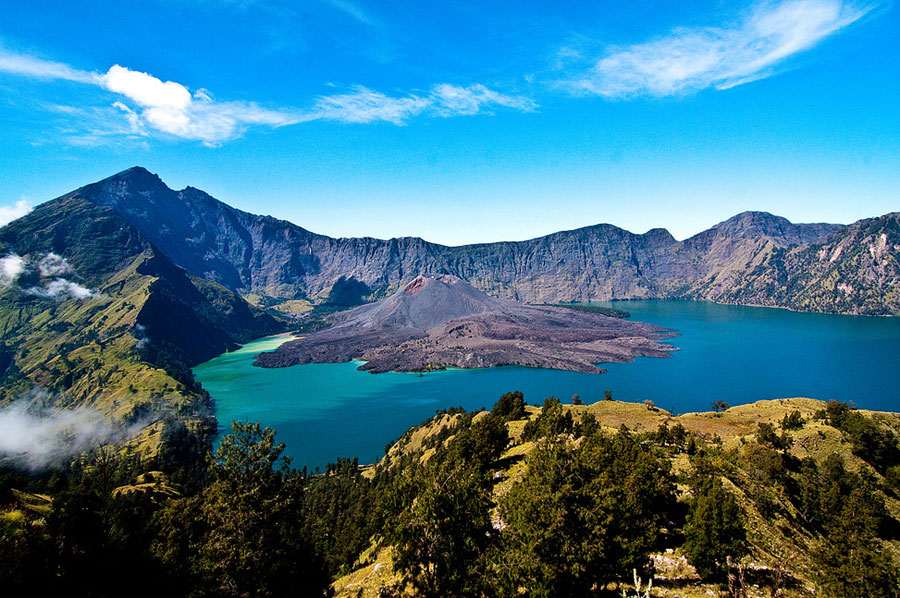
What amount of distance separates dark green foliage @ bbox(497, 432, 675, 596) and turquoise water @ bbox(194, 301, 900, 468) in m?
87.0

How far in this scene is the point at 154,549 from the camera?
2627 centimetres

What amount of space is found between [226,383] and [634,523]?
193028mm

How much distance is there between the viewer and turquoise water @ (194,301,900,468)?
12062 cm

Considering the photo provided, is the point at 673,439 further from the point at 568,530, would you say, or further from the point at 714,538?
the point at 568,530

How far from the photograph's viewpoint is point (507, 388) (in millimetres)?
157375

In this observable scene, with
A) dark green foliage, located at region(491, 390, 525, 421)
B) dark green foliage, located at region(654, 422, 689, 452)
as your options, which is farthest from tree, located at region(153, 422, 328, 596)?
dark green foliage, located at region(491, 390, 525, 421)

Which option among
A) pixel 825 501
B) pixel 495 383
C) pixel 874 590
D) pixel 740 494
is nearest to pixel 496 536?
pixel 874 590

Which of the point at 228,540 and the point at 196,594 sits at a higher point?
the point at 228,540

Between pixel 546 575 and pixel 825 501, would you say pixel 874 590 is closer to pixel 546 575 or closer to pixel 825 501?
pixel 546 575

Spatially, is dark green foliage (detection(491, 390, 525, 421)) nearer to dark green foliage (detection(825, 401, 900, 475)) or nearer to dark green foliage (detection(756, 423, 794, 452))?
dark green foliage (detection(756, 423, 794, 452))

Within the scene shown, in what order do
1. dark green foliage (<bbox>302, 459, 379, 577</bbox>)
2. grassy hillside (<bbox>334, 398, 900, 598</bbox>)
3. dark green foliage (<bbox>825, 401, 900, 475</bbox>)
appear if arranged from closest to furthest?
grassy hillside (<bbox>334, 398, 900, 598</bbox>)
dark green foliage (<bbox>302, 459, 379, 577</bbox>)
dark green foliage (<bbox>825, 401, 900, 475</bbox>)

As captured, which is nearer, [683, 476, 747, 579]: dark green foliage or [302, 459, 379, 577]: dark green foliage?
[683, 476, 747, 579]: dark green foliage

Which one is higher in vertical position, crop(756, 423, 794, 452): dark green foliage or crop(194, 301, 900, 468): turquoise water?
crop(756, 423, 794, 452): dark green foliage

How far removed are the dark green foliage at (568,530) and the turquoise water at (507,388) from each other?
87.0 m
